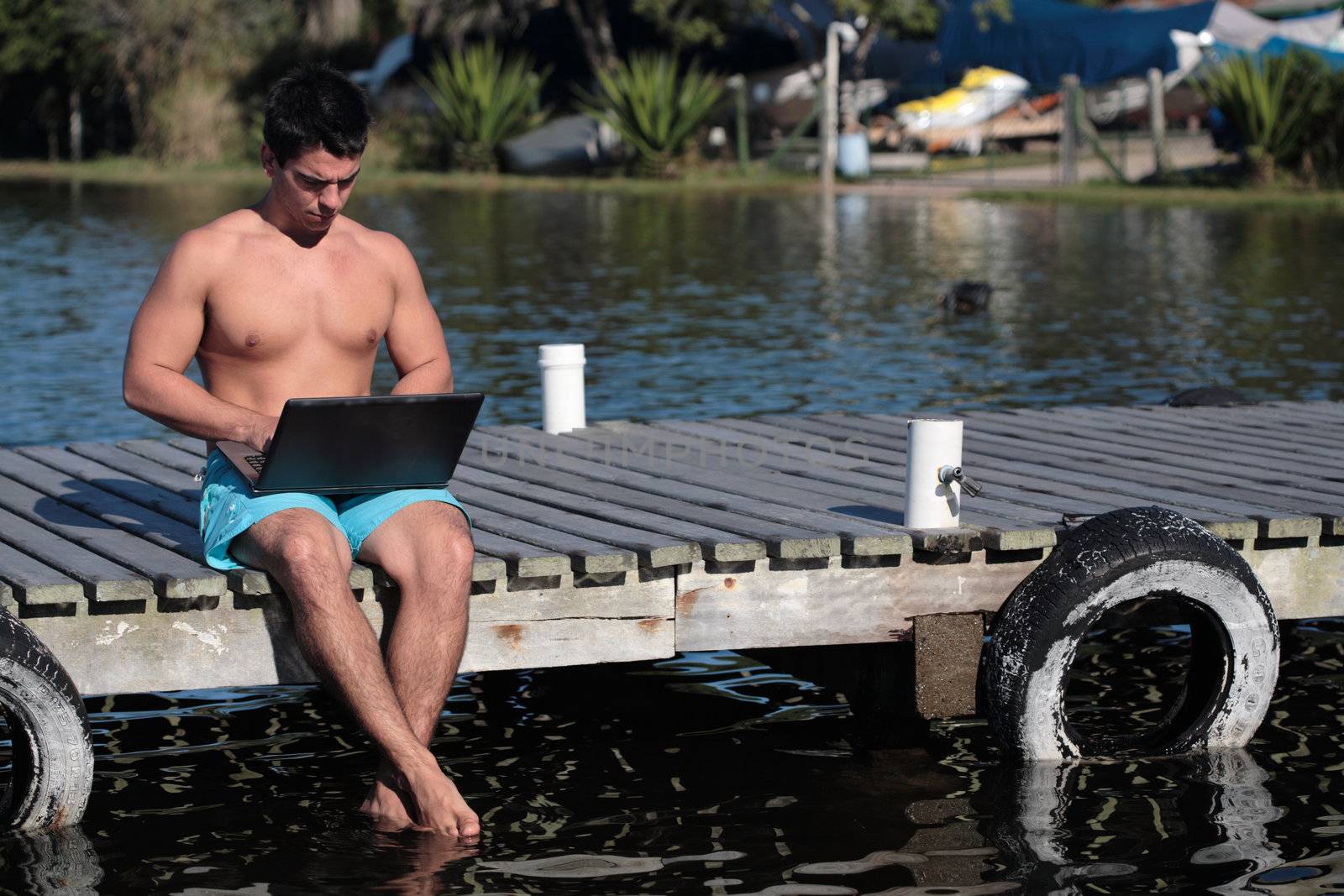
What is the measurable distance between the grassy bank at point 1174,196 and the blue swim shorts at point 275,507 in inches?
1051

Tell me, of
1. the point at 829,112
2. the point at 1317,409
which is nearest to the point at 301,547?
the point at 1317,409

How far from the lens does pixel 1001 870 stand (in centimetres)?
564

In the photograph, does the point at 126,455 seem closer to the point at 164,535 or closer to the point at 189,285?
the point at 164,535

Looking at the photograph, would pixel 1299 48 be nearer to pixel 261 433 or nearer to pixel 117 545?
pixel 117 545

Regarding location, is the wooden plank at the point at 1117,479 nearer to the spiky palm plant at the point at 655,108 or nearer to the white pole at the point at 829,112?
the white pole at the point at 829,112

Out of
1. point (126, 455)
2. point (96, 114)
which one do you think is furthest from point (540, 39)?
point (126, 455)

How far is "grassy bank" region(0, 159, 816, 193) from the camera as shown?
3678 centimetres

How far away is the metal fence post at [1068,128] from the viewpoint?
34.4 metres

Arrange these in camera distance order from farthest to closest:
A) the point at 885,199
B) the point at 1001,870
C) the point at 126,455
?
the point at 885,199
the point at 126,455
the point at 1001,870

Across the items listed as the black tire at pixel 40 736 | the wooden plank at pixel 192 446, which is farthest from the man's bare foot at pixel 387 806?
the wooden plank at pixel 192 446

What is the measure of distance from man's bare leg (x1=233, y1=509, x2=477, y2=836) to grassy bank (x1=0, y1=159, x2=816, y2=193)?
30.4 m

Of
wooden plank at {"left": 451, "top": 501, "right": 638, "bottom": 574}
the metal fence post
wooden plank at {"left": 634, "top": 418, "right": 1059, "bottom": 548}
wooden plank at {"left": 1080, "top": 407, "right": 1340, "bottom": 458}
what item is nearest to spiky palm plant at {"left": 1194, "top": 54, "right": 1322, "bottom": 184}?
the metal fence post

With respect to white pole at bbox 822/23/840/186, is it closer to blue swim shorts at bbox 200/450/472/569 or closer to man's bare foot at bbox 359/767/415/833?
blue swim shorts at bbox 200/450/472/569

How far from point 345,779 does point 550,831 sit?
2.86 ft
